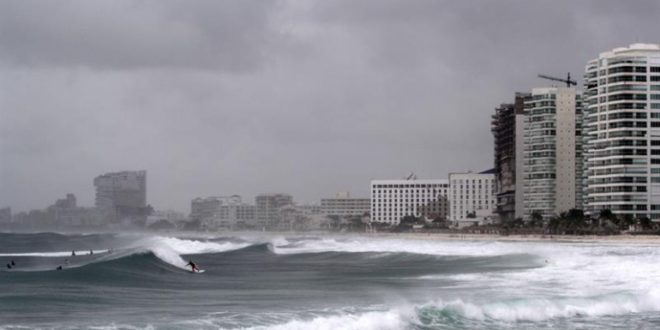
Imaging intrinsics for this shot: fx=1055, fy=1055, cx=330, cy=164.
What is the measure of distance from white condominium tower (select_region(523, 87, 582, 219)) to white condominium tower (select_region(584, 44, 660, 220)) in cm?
2450

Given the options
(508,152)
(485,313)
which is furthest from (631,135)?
(485,313)

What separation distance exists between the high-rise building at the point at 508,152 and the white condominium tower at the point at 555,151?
323 inches

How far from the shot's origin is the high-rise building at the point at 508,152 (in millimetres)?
169625

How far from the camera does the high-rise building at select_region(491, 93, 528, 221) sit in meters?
170

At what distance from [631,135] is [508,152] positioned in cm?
4761

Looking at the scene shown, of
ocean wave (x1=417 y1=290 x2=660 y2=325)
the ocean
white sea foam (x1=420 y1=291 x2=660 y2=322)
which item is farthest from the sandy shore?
ocean wave (x1=417 y1=290 x2=660 y2=325)

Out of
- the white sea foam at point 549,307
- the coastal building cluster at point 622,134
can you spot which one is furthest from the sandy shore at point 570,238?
the white sea foam at point 549,307

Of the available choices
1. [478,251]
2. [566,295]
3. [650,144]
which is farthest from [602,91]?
[566,295]

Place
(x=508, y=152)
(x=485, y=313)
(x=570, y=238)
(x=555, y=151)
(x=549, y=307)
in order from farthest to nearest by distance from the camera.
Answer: (x=508, y=152)
(x=555, y=151)
(x=570, y=238)
(x=549, y=307)
(x=485, y=313)

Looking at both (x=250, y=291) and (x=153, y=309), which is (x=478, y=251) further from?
(x=153, y=309)

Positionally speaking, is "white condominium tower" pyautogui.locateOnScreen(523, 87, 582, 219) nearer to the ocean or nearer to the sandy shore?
the sandy shore

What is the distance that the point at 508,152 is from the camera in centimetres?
17888

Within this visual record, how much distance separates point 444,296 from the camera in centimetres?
3894

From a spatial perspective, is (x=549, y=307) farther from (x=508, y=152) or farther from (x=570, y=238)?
(x=508, y=152)
